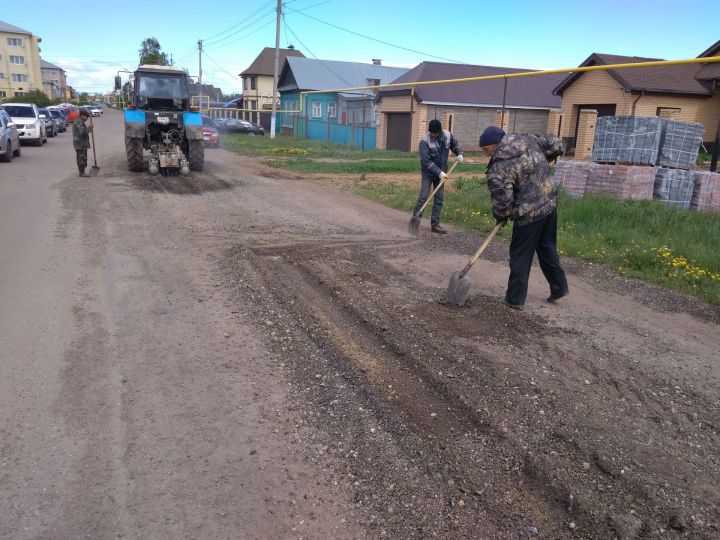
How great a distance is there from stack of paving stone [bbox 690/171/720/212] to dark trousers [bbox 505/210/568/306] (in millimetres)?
6709

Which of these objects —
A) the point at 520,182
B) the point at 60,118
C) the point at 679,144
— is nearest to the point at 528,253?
the point at 520,182

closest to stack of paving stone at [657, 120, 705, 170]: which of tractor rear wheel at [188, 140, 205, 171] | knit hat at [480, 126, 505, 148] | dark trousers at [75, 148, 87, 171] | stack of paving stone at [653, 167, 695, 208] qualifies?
stack of paving stone at [653, 167, 695, 208]

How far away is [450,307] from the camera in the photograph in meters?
5.51

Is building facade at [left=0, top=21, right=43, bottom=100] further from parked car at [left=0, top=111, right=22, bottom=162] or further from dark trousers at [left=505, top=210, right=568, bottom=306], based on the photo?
dark trousers at [left=505, top=210, right=568, bottom=306]

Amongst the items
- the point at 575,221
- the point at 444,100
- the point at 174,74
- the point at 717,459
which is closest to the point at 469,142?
the point at 444,100

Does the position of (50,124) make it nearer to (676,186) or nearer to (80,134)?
(80,134)

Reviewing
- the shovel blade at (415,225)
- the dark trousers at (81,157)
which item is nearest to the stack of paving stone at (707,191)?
the shovel blade at (415,225)

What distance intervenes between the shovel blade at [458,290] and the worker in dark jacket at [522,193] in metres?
0.44

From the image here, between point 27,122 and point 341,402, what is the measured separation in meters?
26.3

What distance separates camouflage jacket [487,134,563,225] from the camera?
517 cm

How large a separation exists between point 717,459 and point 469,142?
93.2 ft

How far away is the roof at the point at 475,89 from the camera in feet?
95.3

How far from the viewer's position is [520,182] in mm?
5211

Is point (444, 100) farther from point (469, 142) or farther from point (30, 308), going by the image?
point (30, 308)
